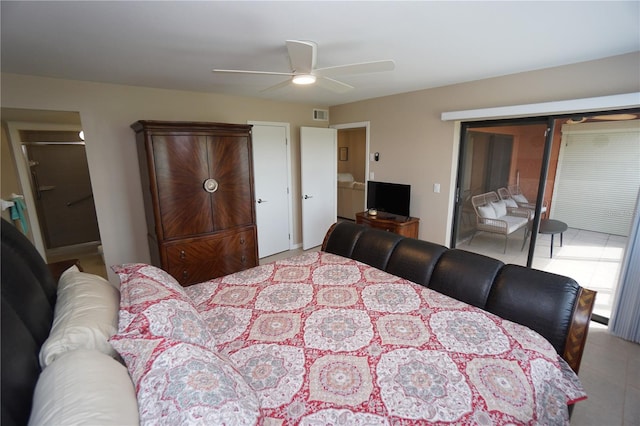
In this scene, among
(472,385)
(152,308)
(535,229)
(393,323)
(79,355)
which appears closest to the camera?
(79,355)

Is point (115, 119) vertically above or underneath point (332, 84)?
underneath

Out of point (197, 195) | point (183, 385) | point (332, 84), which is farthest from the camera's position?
point (197, 195)

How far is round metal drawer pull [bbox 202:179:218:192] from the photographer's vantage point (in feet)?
10.2

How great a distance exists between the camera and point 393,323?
1.62m

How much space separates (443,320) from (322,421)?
0.92m

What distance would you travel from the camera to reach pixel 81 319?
1.17 meters

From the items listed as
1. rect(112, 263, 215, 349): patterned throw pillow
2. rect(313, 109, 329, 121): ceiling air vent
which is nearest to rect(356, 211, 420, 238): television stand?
rect(313, 109, 329, 121): ceiling air vent

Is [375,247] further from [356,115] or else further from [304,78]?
[356,115]

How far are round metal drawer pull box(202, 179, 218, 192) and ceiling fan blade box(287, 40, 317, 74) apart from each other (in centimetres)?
163

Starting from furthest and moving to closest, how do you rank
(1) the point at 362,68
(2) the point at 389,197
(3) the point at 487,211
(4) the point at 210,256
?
(2) the point at 389,197, (3) the point at 487,211, (4) the point at 210,256, (1) the point at 362,68

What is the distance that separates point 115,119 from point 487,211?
453 centimetres

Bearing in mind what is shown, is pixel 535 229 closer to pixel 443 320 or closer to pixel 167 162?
pixel 443 320

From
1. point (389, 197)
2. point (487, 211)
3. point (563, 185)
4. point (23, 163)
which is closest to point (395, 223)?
point (389, 197)

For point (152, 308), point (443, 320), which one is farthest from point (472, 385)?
point (152, 308)
